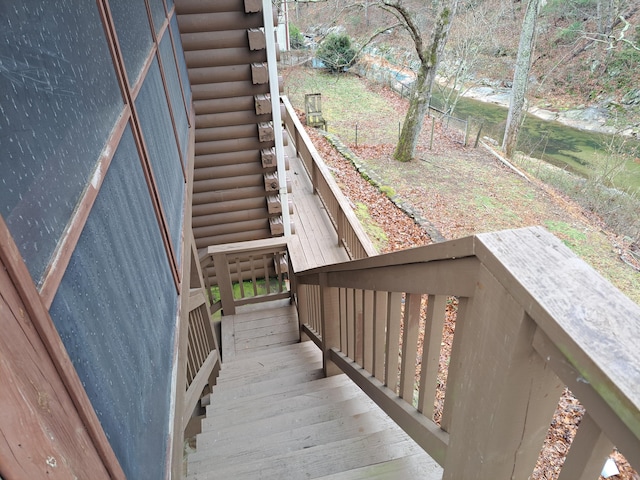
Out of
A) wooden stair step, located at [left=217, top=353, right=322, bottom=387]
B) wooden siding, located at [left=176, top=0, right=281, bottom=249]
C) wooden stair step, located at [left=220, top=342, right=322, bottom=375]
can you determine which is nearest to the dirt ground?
wooden siding, located at [left=176, top=0, right=281, bottom=249]

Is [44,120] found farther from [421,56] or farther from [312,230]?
[421,56]

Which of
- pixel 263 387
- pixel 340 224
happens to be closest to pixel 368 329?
pixel 263 387

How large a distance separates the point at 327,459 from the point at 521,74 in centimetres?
1533

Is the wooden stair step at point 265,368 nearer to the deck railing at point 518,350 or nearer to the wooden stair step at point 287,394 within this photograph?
the wooden stair step at point 287,394

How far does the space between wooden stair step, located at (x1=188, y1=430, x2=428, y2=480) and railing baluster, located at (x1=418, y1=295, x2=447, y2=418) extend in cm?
57

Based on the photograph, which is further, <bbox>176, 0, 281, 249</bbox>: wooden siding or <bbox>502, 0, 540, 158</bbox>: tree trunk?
<bbox>502, 0, 540, 158</bbox>: tree trunk

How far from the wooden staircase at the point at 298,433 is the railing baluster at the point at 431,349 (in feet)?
1.43

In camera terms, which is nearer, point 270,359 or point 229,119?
point 270,359

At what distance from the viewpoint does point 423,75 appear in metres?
11.0

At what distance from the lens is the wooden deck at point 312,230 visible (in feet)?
20.5

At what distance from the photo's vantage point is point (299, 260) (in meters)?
4.89

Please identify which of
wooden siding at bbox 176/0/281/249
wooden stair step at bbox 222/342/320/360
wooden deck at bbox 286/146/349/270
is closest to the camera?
wooden stair step at bbox 222/342/320/360

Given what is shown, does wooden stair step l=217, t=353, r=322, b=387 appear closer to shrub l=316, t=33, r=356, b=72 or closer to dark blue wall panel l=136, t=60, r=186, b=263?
dark blue wall panel l=136, t=60, r=186, b=263

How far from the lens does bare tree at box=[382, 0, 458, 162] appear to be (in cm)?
992
